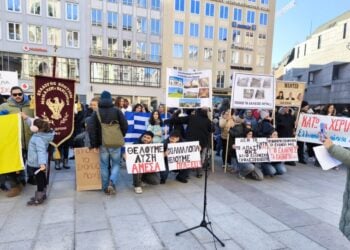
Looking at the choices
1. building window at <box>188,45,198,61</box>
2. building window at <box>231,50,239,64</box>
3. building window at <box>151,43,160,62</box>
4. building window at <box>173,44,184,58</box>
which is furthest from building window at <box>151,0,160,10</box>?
building window at <box>231,50,239,64</box>

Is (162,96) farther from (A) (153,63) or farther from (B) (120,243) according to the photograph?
(B) (120,243)

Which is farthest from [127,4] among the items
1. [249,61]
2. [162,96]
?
[249,61]

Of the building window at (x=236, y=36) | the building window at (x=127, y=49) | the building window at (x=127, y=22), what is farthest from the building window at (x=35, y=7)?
the building window at (x=236, y=36)

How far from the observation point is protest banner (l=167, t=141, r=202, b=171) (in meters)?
5.62

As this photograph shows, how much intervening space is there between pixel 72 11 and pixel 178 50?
13477 mm

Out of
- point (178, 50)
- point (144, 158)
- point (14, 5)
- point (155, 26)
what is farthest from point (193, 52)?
point (144, 158)

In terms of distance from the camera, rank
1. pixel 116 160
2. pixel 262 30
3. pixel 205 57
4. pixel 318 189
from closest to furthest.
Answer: pixel 116 160, pixel 318 189, pixel 205 57, pixel 262 30

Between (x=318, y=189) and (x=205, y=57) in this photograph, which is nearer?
(x=318, y=189)

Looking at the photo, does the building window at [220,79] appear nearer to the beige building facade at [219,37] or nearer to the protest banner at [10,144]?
the beige building facade at [219,37]

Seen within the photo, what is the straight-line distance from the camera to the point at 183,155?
5738mm

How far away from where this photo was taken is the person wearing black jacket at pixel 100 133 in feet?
15.6

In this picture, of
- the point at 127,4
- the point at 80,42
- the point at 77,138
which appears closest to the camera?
the point at 77,138

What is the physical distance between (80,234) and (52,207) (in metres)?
1.17

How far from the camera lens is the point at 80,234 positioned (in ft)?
11.0
